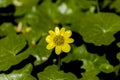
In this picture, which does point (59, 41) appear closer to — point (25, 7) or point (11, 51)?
point (11, 51)

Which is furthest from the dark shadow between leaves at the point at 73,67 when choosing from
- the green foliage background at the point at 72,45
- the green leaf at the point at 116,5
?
the green leaf at the point at 116,5

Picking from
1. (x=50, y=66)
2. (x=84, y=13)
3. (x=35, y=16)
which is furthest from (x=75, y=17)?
(x=50, y=66)

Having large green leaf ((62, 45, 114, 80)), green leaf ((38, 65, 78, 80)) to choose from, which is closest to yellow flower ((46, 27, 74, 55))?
green leaf ((38, 65, 78, 80))

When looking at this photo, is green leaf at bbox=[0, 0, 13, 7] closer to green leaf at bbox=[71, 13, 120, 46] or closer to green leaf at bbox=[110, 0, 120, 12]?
green leaf at bbox=[71, 13, 120, 46]

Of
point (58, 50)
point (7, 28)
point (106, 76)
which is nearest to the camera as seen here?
point (58, 50)

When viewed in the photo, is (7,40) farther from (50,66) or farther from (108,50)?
(108,50)

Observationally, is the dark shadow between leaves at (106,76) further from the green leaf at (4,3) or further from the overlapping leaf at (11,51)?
the green leaf at (4,3)

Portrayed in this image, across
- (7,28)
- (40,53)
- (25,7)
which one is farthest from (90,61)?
(25,7)
